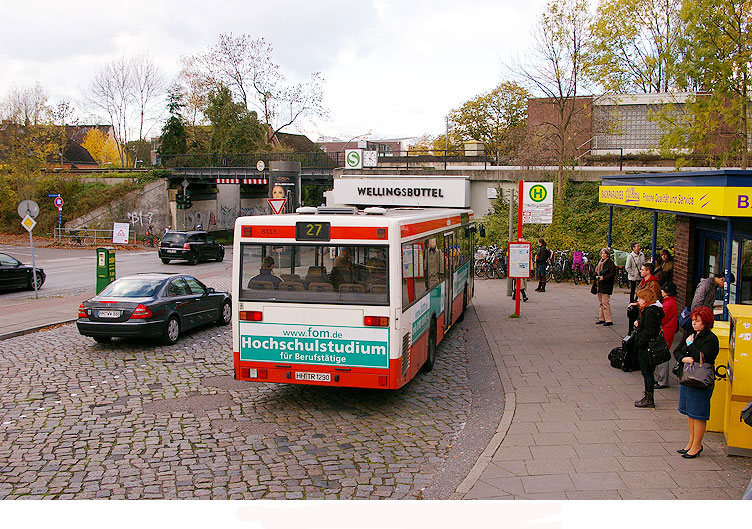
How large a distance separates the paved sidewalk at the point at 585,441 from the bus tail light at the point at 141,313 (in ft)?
22.0

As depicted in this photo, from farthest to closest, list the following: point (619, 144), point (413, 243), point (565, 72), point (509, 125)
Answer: point (509, 125)
point (619, 144)
point (565, 72)
point (413, 243)

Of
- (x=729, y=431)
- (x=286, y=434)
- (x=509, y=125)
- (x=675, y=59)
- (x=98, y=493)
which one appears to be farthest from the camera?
(x=509, y=125)

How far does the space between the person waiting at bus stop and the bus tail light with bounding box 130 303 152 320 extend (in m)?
4.40

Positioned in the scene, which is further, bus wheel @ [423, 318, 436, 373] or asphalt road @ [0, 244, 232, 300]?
asphalt road @ [0, 244, 232, 300]

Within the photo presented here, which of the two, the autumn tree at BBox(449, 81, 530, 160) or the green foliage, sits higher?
the autumn tree at BBox(449, 81, 530, 160)

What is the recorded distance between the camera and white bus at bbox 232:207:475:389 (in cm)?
862

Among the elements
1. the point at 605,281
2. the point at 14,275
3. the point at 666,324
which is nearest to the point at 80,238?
the point at 14,275

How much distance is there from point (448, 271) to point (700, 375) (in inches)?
269

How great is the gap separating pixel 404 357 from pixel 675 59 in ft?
60.3

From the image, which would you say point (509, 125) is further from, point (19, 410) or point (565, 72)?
point (19, 410)

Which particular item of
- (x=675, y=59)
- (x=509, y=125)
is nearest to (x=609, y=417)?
(x=675, y=59)

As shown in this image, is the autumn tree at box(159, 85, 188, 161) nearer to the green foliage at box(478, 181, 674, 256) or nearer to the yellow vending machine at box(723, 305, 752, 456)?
the green foliage at box(478, 181, 674, 256)

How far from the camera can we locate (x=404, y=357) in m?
8.93

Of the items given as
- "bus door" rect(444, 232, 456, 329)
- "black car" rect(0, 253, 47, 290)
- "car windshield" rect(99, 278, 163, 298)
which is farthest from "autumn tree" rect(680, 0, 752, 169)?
"black car" rect(0, 253, 47, 290)
